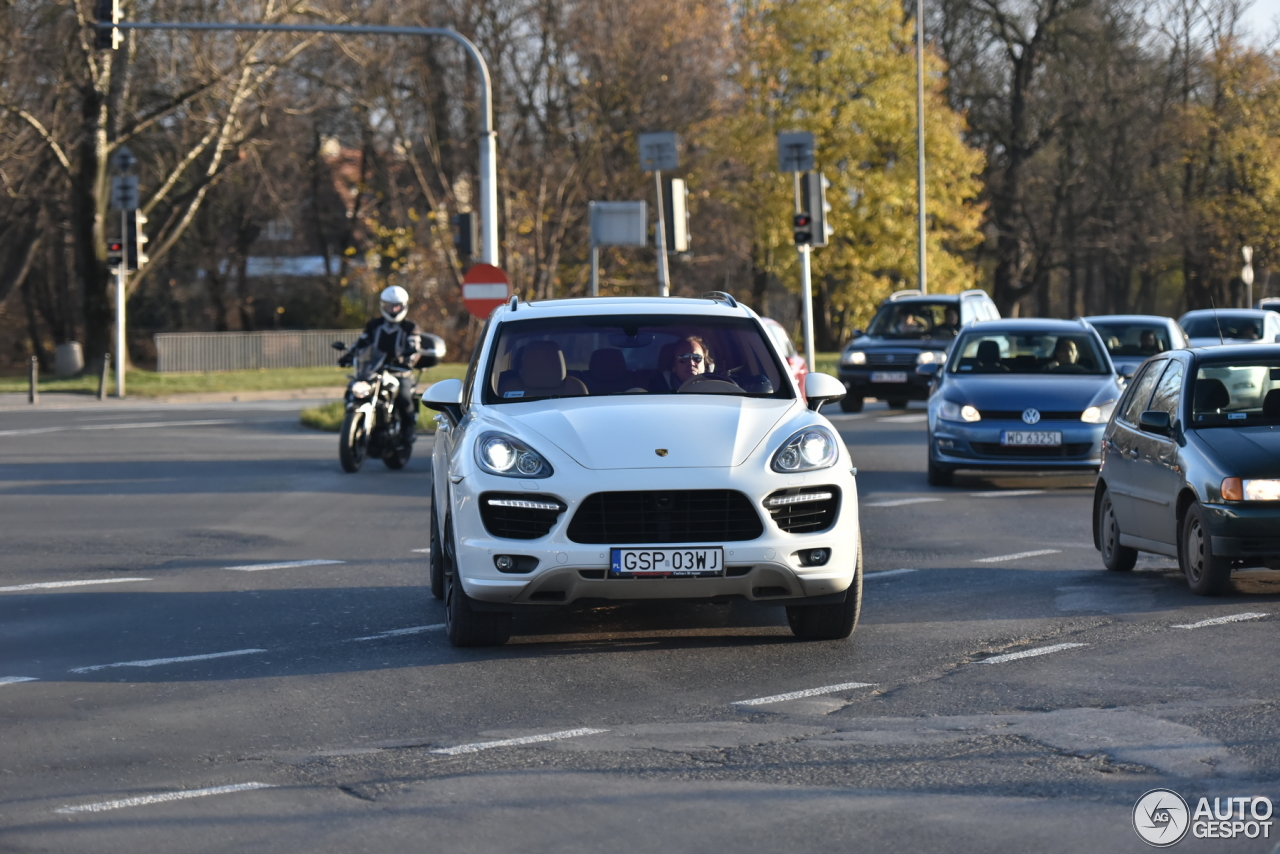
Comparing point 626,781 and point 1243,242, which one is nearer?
point 626,781

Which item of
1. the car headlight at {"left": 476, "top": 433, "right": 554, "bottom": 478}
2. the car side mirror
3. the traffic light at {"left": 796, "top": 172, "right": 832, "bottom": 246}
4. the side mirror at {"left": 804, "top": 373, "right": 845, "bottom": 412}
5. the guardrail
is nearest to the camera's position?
the car headlight at {"left": 476, "top": 433, "right": 554, "bottom": 478}

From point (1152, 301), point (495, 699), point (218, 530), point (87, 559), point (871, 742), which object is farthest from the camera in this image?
point (1152, 301)

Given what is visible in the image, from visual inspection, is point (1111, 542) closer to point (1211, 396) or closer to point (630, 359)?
point (1211, 396)

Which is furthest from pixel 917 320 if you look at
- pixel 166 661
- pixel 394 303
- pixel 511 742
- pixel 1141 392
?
pixel 511 742

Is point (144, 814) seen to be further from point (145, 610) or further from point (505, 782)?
point (145, 610)

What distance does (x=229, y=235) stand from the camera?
61.4 metres

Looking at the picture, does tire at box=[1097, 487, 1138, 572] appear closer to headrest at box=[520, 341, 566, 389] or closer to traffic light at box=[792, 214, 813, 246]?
headrest at box=[520, 341, 566, 389]

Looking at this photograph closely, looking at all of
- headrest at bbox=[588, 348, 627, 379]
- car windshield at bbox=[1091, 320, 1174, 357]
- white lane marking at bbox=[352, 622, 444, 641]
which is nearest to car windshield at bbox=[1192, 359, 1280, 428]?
A: headrest at bbox=[588, 348, 627, 379]

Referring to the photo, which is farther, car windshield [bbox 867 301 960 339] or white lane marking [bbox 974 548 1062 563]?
car windshield [bbox 867 301 960 339]

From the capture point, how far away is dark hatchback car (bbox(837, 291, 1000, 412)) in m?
27.7

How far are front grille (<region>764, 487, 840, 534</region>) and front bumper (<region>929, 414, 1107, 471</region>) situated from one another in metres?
8.55

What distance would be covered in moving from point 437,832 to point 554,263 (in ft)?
142

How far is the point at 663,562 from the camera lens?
311 inches

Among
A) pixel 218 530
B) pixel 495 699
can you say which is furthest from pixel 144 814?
pixel 218 530
